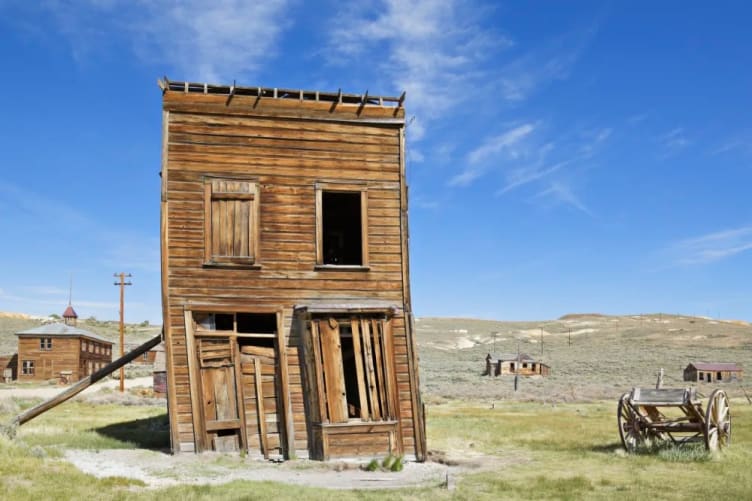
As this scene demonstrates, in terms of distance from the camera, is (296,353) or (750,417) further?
(750,417)

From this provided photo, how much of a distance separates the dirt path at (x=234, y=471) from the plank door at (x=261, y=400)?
604 mm

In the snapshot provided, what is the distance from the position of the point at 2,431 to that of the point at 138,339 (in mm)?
76519

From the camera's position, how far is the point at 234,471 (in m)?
14.0

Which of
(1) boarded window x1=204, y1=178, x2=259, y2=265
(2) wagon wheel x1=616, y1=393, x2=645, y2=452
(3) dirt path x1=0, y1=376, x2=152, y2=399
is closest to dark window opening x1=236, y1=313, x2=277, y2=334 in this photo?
(1) boarded window x1=204, y1=178, x2=259, y2=265

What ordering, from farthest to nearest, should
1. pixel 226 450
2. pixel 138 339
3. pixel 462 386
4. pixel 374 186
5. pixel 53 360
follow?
pixel 138 339, pixel 53 360, pixel 462 386, pixel 374 186, pixel 226 450

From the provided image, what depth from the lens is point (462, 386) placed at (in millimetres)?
52438

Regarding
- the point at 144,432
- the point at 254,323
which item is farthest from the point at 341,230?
the point at 144,432

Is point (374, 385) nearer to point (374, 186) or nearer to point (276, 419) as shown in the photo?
point (276, 419)

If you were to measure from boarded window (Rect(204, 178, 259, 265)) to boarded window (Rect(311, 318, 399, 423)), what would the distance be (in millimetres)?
2300

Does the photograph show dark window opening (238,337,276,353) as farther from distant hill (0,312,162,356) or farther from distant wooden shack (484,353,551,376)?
distant hill (0,312,162,356)

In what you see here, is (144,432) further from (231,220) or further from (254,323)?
(231,220)

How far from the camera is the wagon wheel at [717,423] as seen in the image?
15578 millimetres

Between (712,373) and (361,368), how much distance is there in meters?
53.8

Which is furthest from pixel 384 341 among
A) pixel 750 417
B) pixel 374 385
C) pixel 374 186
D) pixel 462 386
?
pixel 462 386
